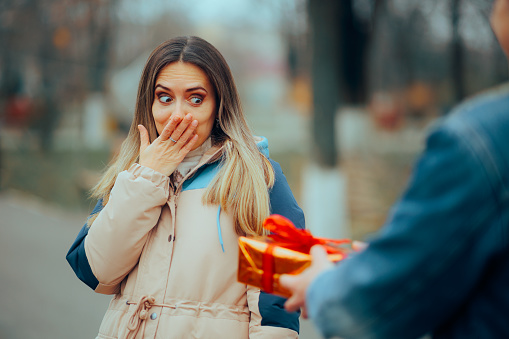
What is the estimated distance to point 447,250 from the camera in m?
0.99

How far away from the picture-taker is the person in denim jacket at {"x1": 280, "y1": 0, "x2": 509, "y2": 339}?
0.97 meters

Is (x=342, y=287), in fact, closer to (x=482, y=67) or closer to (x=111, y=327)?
(x=111, y=327)

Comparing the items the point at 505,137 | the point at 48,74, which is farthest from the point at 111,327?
the point at 48,74

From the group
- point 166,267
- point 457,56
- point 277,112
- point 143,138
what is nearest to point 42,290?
point 143,138

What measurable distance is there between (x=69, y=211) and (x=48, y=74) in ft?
24.5

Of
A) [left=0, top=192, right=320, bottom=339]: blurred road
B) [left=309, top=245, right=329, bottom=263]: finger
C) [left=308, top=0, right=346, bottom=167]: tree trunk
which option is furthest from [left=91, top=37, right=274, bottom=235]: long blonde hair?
[left=308, top=0, right=346, bottom=167]: tree trunk

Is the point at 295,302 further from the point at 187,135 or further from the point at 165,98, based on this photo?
the point at 165,98

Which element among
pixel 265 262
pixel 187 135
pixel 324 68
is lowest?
pixel 265 262

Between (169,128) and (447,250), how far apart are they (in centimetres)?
118

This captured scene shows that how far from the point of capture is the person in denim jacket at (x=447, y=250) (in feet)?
3.18

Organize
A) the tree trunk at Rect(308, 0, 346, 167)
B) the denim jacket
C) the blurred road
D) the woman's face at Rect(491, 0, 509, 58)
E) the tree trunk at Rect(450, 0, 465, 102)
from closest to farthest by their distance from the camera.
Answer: the denim jacket → the woman's face at Rect(491, 0, 509, 58) → the blurred road → the tree trunk at Rect(308, 0, 346, 167) → the tree trunk at Rect(450, 0, 465, 102)

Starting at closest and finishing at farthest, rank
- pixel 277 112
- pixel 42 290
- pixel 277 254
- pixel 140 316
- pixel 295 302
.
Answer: pixel 295 302, pixel 277 254, pixel 140 316, pixel 42 290, pixel 277 112

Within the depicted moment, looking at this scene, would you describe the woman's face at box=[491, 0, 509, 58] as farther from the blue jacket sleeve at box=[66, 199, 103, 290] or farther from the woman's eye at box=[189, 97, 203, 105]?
the blue jacket sleeve at box=[66, 199, 103, 290]

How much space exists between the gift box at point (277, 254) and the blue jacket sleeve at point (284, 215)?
14.5 inches
